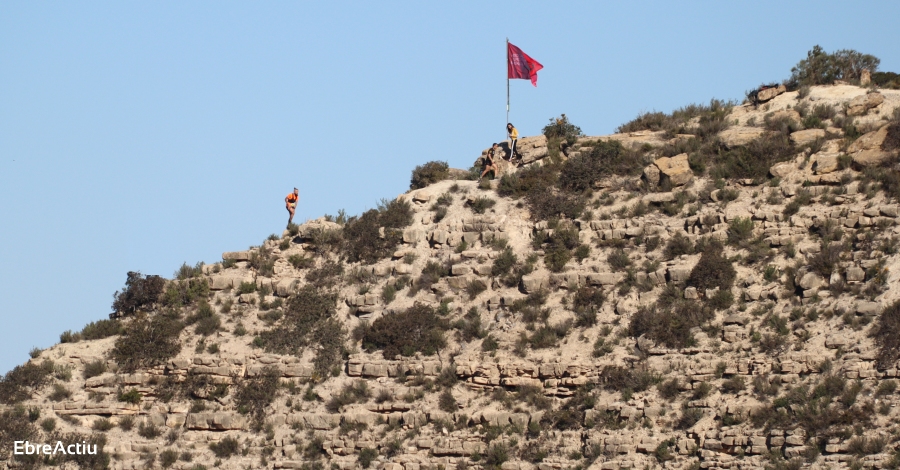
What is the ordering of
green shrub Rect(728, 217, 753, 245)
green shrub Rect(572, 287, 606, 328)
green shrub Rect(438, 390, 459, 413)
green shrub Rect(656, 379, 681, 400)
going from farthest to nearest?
green shrub Rect(728, 217, 753, 245), green shrub Rect(572, 287, 606, 328), green shrub Rect(438, 390, 459, 413), green shrub Rect(656, 379, 681, 400)

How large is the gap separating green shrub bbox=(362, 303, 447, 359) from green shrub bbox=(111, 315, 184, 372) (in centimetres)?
465

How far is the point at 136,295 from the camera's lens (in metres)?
33.1

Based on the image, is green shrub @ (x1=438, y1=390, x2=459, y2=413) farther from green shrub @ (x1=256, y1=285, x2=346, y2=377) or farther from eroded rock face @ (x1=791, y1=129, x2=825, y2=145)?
eroded rock face @ (x1=791, y1=129, x2=825, y2=145)

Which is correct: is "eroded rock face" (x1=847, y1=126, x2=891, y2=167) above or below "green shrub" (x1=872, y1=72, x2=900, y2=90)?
below

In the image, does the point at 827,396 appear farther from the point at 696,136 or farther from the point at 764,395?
the point at 696,136

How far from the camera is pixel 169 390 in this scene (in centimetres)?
3080

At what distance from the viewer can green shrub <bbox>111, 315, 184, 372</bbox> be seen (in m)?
31.5

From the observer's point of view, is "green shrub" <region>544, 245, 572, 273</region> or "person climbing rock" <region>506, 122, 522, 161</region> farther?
"person climbing rock" <region>506, 122, 522, 161</region>

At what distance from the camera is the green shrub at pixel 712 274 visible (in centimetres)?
3022

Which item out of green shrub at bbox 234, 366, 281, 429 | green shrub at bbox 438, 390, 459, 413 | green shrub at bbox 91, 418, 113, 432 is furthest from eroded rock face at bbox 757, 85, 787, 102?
green shrub at bbox 91, 418, 113, 432

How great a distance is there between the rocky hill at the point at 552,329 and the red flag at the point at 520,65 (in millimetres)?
3067

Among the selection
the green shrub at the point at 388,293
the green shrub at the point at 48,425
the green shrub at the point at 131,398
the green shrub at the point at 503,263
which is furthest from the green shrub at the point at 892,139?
the green shrub at the point at 48,425

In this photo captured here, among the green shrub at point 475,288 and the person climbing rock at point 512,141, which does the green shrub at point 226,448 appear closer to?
the green shrub at point 475,288

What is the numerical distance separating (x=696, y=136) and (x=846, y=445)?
1308 cm
